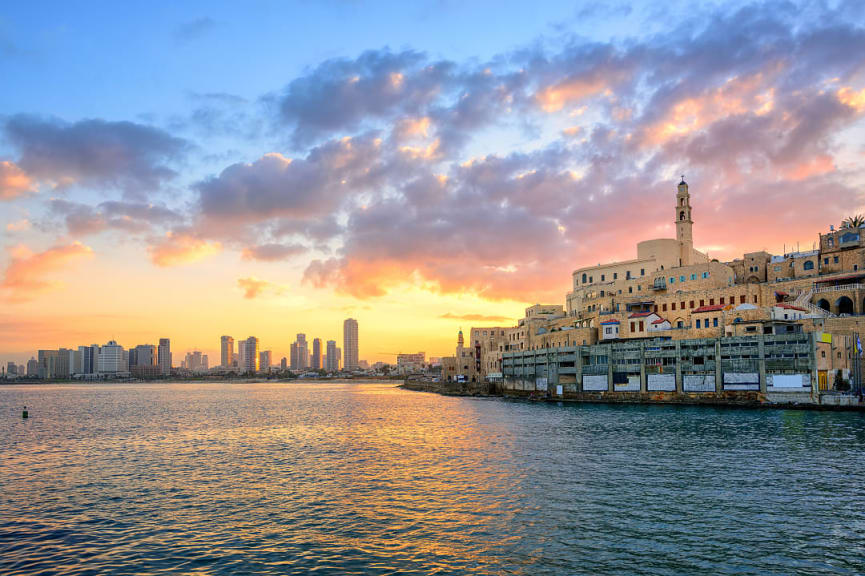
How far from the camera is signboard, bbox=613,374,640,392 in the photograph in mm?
112438

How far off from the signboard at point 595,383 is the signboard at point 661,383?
8981mm

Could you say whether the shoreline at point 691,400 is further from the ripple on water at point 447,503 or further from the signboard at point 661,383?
the ripple on water at point 447,503

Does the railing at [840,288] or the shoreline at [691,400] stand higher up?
the railing at [840,288]

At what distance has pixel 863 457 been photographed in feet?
156

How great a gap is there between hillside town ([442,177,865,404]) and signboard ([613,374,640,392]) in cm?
20

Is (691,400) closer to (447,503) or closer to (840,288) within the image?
(840,288)

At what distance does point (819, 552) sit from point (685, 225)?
13254 cm

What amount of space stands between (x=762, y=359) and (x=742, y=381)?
4821 millimetres

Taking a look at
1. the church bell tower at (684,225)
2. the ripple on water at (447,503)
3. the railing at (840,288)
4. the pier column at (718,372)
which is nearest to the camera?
the ripple on water at (447,503)

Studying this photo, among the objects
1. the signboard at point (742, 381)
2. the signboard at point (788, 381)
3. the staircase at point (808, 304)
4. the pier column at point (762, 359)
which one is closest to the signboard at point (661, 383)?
the signboard at point (742, 381)

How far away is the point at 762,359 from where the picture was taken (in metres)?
96.4

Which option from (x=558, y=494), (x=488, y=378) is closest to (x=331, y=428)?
(x=558, y=494)

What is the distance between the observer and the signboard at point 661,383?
352ft

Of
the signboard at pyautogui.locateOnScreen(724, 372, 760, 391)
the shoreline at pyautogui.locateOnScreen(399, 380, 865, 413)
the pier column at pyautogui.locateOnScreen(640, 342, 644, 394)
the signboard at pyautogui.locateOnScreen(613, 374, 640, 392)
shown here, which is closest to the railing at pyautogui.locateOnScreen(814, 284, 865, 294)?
the signboard at pyautogui.locateOnScreen(724, 372, 760, 391)
